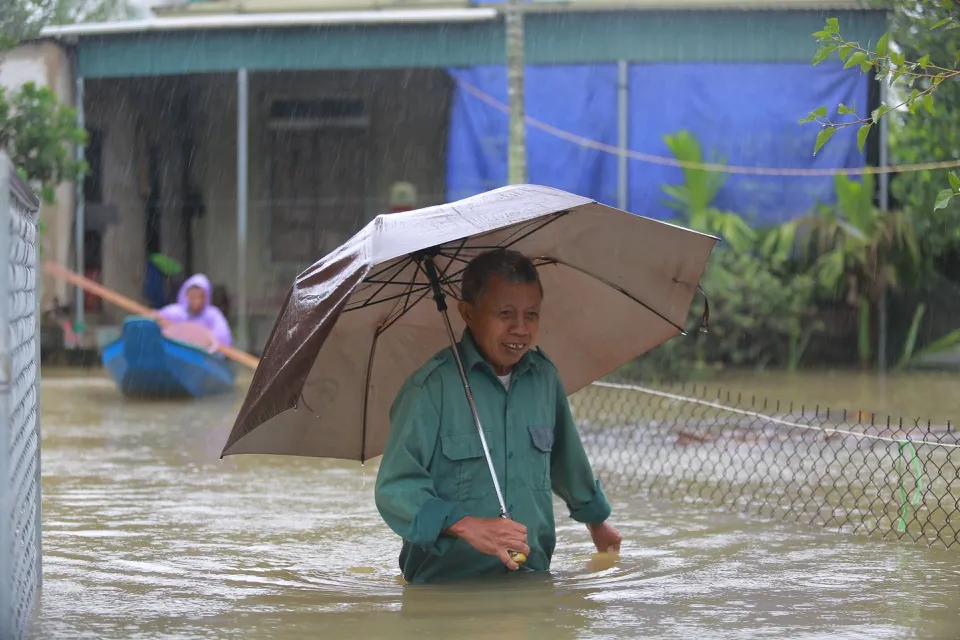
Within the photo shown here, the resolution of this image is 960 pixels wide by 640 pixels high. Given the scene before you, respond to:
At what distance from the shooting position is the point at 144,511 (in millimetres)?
8656

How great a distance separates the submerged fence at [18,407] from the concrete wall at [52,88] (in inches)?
569

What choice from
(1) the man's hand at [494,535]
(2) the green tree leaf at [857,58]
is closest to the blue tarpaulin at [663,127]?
(2) the green tree leaf at [857,58]

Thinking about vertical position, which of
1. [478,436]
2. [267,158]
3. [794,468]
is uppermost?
[267,158]

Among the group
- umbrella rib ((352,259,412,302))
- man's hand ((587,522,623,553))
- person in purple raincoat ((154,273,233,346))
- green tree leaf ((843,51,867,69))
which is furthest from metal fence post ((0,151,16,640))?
person in purple raincoat ((154,273,233,346))

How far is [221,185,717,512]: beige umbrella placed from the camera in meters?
5.22

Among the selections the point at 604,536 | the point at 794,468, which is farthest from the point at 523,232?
the point at 794,468

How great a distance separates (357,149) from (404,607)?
659 inches

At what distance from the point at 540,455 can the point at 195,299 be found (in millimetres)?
12366

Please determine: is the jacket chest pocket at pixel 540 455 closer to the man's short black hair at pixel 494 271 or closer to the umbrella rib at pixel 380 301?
the man's short black hair at pixel 494 271

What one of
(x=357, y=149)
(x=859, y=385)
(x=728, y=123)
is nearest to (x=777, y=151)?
(x=728, y=123)

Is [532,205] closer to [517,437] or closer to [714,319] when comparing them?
[517,437]

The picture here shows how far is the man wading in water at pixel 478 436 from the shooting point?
5066mm

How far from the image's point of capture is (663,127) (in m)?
18.4

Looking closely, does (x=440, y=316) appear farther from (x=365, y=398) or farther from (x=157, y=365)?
(x=157, y=365)
